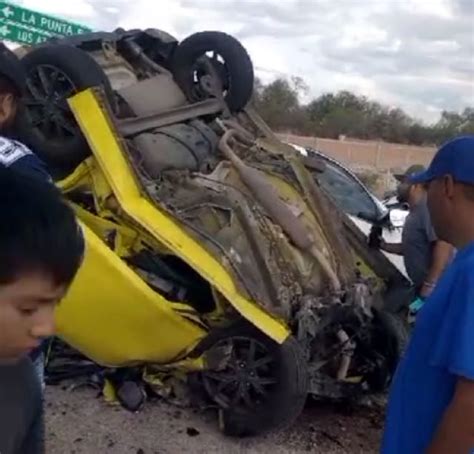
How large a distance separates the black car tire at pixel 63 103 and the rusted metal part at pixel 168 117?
0.63 feet

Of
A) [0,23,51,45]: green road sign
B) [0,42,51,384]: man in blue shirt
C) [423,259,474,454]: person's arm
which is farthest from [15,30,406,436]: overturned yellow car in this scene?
[0,23,51,45]: green road sign

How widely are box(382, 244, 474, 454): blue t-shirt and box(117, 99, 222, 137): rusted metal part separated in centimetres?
313

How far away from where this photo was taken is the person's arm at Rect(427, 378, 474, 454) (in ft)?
7.22

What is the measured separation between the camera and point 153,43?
255 inches

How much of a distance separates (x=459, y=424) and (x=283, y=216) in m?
3.36

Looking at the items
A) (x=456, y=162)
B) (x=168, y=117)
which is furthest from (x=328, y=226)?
(x=456, y=162)

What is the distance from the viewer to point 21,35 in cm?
1054

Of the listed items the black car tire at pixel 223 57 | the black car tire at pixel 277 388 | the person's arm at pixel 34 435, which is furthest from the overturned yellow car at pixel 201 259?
the person's arm at pixel 34 435

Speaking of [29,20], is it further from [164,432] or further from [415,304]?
[164,432]

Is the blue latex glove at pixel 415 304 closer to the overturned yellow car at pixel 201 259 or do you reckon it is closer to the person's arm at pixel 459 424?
the overturned yellow car at pixel 201 259

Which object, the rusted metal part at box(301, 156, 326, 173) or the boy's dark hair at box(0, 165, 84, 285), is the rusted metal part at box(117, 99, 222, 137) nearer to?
the rusted metal part at box(301, 156, 326, 173)

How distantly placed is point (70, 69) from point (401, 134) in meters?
51.4

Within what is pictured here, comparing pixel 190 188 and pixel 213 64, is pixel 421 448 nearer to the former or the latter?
pixel 190 188

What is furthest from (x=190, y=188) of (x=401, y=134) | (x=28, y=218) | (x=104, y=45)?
(x=401, y=134)
